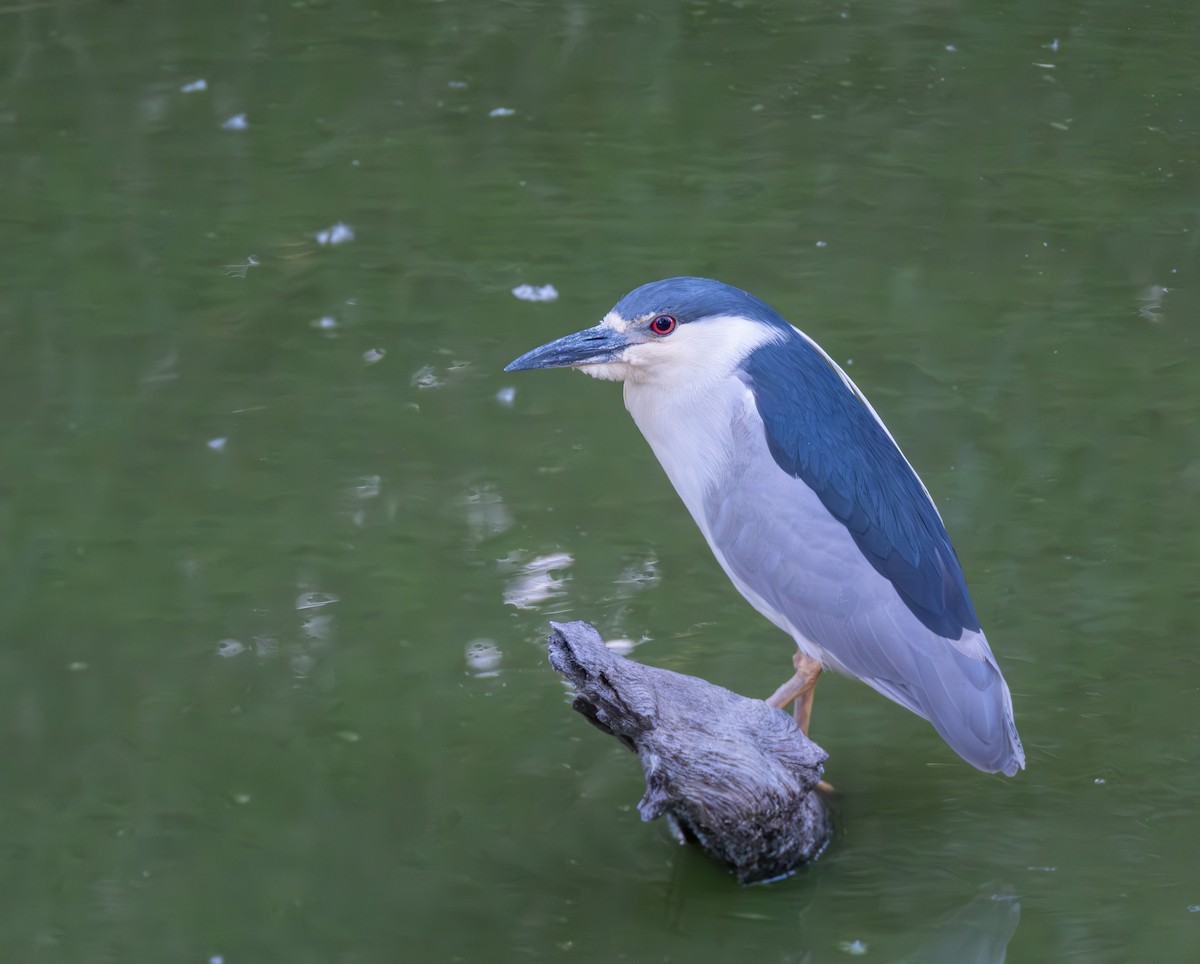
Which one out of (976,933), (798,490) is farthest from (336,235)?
(976,933)

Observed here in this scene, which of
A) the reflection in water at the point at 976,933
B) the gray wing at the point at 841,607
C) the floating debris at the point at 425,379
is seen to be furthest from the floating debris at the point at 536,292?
the reflection in water at the point at 976,933

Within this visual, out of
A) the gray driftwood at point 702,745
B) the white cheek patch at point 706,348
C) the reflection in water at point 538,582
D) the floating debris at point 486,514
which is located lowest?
the floating debris at point 486,514

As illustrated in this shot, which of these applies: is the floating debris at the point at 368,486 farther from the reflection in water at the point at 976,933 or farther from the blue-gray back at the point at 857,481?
the reflection in water at the point at 976,933

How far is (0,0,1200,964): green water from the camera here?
3.19m

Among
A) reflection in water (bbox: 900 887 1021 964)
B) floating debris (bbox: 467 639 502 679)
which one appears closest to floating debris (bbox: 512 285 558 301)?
floating debris (bbox: 467 639 502 679)

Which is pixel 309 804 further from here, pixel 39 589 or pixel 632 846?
pixel 39 589

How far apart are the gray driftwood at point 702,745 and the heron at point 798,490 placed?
0.27 meters

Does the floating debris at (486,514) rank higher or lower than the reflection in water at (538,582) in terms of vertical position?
lower

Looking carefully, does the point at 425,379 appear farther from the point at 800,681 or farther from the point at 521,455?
the point at 800,681

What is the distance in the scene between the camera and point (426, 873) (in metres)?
3.21

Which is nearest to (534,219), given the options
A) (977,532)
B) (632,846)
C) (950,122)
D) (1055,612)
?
(950,122)

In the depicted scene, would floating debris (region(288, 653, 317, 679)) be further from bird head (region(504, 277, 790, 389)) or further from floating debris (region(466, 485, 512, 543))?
bird head (region(504, 277, 790, 389))

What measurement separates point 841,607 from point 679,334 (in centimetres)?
62

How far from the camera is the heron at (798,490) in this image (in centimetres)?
314
